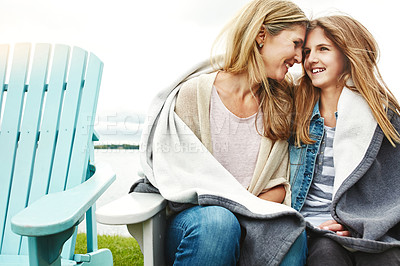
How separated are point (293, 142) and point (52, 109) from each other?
1026 millimetres

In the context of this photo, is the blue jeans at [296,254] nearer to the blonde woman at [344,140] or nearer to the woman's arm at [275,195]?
the blonde woman at [344,140]

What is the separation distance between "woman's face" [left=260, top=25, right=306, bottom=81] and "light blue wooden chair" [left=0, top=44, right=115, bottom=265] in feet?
2.33

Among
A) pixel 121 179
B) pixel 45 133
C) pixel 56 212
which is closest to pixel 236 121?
pixel 56 212

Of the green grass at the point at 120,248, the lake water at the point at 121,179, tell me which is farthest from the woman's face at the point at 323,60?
the green grass at the point at 120,248

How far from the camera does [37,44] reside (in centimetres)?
178

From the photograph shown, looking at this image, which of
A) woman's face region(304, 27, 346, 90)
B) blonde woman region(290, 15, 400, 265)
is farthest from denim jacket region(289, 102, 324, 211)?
woman's face region(304, 27, 346, 90)

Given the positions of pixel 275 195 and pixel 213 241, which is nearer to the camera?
pixel 213 241

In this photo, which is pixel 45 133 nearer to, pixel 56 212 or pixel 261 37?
pixel 56 212

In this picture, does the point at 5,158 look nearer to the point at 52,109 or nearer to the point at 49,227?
the point at 52,109

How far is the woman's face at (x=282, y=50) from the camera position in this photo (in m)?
1.45

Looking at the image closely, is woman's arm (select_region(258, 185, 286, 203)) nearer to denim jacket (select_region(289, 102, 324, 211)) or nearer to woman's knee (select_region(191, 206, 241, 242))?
denim jacket (select_region(289, 102, 324, 211))

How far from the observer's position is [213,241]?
1061mm

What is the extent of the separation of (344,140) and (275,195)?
1.02 feet

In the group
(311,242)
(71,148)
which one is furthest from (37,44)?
(311,242)
